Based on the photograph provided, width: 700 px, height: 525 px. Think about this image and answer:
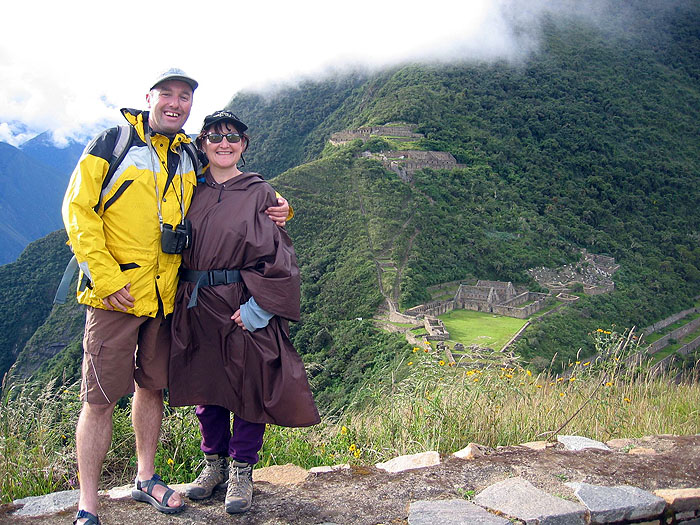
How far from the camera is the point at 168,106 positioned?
2.37 m

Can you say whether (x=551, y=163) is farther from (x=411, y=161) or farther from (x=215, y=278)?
(x=215, y=278)

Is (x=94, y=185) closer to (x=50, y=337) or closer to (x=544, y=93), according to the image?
(x=50, y=337)

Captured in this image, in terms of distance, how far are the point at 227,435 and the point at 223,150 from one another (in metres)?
1.42

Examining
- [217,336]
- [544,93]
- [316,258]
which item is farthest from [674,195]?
[217,336]

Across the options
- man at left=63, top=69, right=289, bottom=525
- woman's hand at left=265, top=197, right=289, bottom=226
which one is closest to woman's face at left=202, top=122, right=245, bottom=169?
man at left=63, top=69, right=289, bottom=525

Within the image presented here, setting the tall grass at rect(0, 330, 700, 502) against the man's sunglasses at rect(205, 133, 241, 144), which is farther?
the tall grass at rect(0, 330, 700, 502)

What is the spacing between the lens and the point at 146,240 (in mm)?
2258

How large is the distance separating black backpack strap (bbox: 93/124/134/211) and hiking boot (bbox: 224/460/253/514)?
1.29 metres

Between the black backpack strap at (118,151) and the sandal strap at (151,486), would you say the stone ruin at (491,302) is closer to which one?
the sandal strap at (151,486)

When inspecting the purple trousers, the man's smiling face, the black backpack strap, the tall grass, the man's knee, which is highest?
the man's smiling face

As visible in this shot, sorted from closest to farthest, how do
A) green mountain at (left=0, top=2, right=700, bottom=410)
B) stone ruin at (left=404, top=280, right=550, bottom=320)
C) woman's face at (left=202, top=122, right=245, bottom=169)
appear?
1. woman's face at (left=202, top=122, right=245, bottom=169)
2. stone ruin at (left=404, top=280, right=550, bottom=320)
3. green mountain at (left=0, top=2, right=700, bottom=410)

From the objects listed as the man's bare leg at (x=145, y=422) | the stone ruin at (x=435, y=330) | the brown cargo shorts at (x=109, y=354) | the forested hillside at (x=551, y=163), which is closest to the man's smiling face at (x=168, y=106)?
the brown cargo shorts at (x=109, y=354)

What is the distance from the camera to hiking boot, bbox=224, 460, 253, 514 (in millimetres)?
2145

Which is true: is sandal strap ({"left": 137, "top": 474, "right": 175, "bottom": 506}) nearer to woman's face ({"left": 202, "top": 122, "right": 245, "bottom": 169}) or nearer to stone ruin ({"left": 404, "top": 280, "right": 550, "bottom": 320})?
woman's face ({"left": 202, "top": 122, "right": 245, "bottom": 169})
